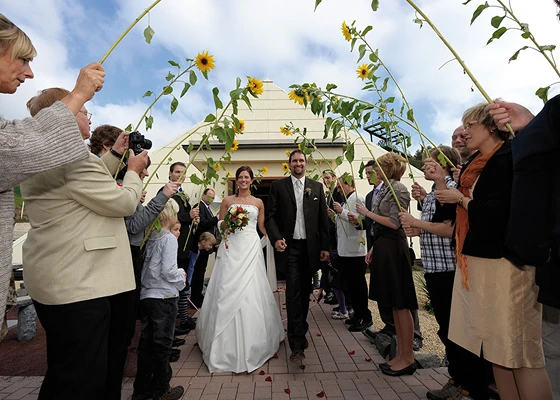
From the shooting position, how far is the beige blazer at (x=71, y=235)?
5.14ft

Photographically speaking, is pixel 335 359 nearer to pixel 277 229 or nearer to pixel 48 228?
pixel 277 229

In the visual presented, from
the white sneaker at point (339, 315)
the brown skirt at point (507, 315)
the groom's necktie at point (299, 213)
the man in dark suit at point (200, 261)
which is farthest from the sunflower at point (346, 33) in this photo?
the white sneaker at point (339, 315)

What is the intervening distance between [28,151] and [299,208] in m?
3.28

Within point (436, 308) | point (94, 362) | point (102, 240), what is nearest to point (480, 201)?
point (436, 308)

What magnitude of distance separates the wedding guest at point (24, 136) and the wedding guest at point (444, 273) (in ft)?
7.13

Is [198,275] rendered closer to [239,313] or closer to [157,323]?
[239,313]

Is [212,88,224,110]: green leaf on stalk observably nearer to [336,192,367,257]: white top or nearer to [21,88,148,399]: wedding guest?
[21,88,148,399]: wedding guest

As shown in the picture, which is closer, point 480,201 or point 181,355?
point 480,201

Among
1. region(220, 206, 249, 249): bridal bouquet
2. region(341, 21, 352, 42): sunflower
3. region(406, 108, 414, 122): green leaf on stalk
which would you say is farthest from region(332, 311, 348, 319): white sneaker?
region(341, 21, 352, 42): sunflower

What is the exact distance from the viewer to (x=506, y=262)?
176 centimetres

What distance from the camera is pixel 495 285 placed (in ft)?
5.85

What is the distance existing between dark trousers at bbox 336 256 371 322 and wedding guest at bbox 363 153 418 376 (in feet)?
4.66

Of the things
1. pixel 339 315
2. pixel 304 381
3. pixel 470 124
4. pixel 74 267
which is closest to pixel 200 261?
pixel 339 315

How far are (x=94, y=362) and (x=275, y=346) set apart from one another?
2569mm
